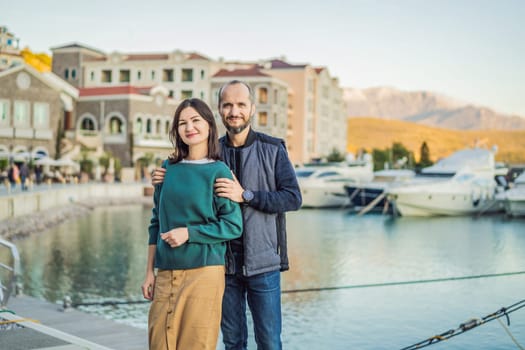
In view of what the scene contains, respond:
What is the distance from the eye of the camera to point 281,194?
392cm

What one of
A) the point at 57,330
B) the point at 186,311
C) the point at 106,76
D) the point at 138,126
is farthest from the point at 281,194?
the point at 106,76

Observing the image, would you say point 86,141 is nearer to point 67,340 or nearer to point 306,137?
point 306,137

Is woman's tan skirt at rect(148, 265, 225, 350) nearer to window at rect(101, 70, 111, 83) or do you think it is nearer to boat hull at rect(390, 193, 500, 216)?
boat hull at rect(390, 193, 500, 216)

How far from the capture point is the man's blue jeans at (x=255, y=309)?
398 cm

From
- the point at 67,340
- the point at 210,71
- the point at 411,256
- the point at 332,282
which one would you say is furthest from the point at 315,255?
the point at 210,71

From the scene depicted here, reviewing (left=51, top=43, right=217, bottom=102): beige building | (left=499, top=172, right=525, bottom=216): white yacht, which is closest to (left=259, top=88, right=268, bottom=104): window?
(left=51, top=43, right=217, bottom=102): beige building

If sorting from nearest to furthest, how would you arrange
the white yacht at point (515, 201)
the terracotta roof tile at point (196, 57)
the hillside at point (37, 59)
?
the white yacht at point (515, 201) < the terracotta roof tile at point (196, 57) < the hillside at point (37, 59)

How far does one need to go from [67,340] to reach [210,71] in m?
59.9

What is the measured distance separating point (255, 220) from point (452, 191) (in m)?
33.9

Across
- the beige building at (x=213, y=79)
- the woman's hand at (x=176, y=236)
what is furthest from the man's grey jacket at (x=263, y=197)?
the beige building at (x=213, y=79)

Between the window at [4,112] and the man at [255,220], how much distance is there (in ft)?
138

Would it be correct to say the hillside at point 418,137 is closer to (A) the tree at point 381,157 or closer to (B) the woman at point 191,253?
(A) the tree at point 381,157

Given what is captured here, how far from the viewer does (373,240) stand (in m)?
25.5

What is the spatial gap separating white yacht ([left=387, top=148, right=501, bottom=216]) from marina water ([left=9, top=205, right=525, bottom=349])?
2472 millimetres
